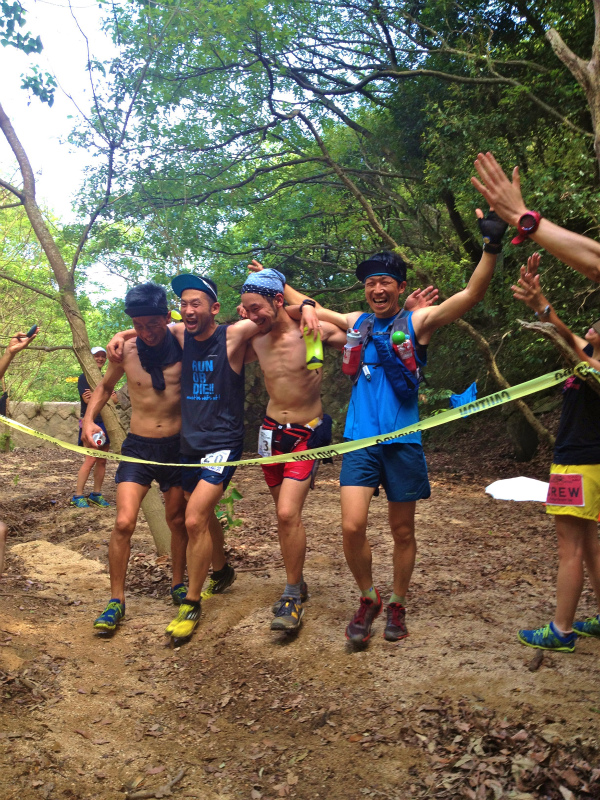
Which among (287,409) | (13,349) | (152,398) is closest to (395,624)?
(287,409)

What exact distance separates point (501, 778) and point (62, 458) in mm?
13656

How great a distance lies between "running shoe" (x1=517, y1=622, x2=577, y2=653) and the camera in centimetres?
346

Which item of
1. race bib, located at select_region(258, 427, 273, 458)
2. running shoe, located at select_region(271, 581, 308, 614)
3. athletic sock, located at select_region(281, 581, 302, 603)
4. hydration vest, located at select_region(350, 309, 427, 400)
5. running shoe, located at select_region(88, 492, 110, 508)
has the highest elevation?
hydration vest, located at select_region(350, 309, 427, 400)

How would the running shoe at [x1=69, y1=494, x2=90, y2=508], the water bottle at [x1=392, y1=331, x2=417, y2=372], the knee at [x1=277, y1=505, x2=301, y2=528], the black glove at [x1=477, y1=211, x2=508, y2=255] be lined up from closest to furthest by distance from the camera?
the black glove at [x1=477, y1=211, x2=508, y2=255]
the water bottle at [x1=392, y1=331, x2=417, y2=372]
the knee at [x1=277, y1=505, x2=301, y2=528]
the running shoe at [x1=69, y1=494, x2=90, y2=508]

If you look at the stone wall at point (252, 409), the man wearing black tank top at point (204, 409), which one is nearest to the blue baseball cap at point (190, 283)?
the man wearing black tank top at point (204, 409)

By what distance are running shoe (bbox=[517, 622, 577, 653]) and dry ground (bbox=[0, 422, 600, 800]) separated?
0.16 feet

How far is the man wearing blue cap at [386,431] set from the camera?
3750 mm

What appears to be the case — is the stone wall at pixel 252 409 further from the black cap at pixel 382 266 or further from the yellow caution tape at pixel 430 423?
the black cap at pixel 382 266

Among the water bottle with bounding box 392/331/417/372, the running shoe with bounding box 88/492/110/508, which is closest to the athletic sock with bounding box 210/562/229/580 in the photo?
the water bottle with bounding box 392/331/417/372

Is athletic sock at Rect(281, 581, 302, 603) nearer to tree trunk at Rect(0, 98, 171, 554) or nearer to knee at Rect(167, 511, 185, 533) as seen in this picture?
knee at Rect(167, 511, 185, 533)

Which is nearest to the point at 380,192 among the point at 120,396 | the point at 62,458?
the point at 120,396

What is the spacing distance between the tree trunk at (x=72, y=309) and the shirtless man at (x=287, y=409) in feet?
6.53

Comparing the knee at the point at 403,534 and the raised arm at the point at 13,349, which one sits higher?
the raised arm at the point at 13,349

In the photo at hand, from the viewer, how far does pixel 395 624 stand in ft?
12.8
